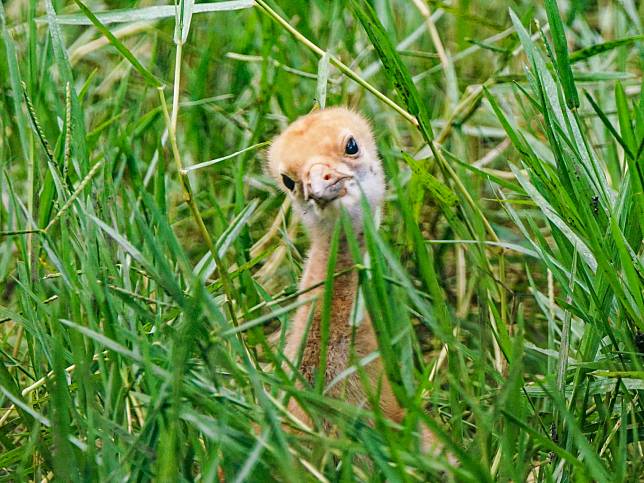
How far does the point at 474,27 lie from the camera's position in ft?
13.9

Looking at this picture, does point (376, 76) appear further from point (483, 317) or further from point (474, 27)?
point (483, 317)

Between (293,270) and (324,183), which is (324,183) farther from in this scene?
(293,270)

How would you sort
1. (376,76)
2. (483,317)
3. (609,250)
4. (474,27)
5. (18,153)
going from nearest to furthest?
(483,317), (609,250), (18,153), (376,76), (474,27)

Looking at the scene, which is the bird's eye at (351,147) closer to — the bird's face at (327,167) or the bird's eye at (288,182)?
the bird's face at (327,167)

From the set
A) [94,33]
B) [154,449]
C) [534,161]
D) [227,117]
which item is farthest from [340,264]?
[94,33]

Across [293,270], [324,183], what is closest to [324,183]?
[324,183]

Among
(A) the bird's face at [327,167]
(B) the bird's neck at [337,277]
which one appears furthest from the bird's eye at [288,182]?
(B) the bird's neck at [337,277]

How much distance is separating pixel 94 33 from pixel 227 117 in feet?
2.24

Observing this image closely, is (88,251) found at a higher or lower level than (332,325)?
higher

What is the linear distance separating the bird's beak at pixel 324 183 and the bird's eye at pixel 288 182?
0.63 feet

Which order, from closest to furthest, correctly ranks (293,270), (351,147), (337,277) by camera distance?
(337,277) < (351,147) < (293,270)

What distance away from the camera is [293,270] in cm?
304

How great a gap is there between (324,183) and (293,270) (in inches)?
20.7

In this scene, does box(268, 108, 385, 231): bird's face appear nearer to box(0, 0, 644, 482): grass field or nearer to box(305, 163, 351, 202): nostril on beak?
box(305, 163, 351, 202): nostril on beak
